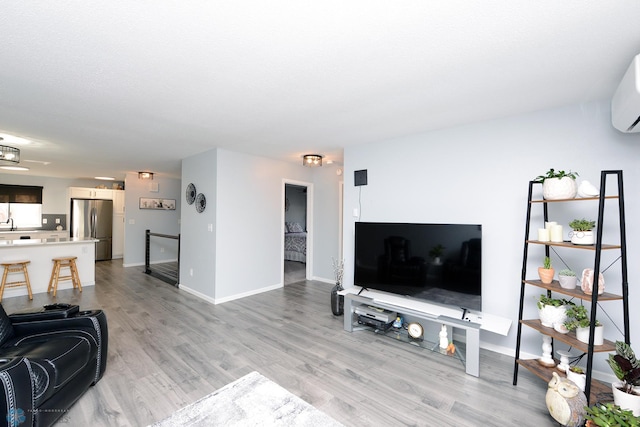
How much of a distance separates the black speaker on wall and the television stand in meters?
1.44

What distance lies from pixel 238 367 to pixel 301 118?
7.96 feet

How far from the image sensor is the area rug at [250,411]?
1.60m

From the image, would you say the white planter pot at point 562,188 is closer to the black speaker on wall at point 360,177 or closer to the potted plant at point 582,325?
the potted plant at point 582,325

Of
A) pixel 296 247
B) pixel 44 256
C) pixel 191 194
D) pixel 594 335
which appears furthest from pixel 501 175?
pixel 44 256

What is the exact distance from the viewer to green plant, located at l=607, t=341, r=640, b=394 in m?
1.58

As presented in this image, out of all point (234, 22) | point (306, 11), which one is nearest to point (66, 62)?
point (234, 22)

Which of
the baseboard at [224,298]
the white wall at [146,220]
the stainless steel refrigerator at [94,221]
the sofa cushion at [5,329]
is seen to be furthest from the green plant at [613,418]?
the stainless steel refrigerator at [94,221]

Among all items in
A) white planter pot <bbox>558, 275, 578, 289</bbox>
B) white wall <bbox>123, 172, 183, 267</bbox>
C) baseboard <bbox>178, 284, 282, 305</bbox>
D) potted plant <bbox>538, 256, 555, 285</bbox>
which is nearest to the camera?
white planter pot <bbox>558, 275, 578, 289</bbox>

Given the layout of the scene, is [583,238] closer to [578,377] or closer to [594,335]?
[594,335]

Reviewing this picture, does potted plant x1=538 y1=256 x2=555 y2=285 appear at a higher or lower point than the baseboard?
higher

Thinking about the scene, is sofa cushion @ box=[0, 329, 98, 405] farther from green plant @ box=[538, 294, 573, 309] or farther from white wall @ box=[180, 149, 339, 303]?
green plant @ box=[538, 294, 573, 309]

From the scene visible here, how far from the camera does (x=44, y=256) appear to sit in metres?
4.81

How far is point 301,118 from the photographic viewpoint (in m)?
2.81

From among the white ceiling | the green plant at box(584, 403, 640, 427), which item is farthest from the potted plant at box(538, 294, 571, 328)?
the white ceiling
